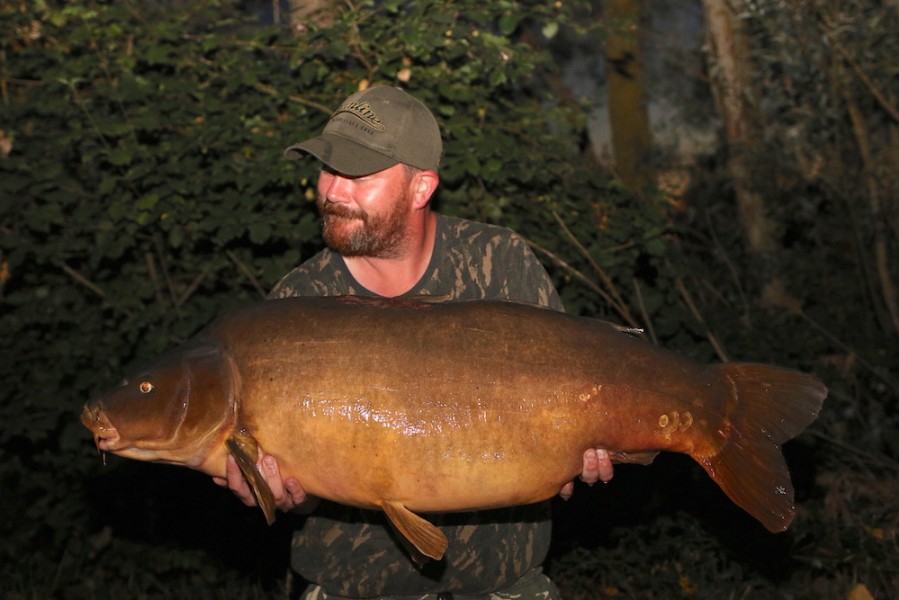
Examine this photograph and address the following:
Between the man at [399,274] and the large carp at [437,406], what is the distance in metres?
0.30

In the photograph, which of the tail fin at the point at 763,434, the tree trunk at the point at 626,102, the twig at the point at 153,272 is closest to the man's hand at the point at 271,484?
the tail fin at the point at 763,434

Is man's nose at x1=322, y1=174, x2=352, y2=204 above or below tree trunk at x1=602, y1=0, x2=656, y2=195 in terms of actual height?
above

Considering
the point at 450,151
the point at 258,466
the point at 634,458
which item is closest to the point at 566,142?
the point at 450,151

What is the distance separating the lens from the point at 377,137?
8.46 feet

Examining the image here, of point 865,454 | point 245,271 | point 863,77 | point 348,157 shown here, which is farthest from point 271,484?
point 863,77

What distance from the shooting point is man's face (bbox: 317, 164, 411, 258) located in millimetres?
2561

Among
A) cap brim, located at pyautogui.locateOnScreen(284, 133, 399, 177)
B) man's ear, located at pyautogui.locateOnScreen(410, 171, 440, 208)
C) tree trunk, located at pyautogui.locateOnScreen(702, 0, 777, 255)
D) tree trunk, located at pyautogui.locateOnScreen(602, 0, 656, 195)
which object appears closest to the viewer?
cap brim, located at pyautogui.locateOnScreen(284, 133, 399, 177)

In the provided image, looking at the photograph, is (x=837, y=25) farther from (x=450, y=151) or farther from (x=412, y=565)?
(x=412, y=565)

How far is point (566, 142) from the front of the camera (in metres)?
4.36

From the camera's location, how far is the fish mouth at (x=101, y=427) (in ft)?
7.66

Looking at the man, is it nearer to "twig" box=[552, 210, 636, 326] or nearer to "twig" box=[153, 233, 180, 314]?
"twig" box=[552, 210, 636, 326]

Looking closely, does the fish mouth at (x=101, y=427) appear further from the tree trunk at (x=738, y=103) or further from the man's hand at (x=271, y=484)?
the tree trunk at (x=738, y=103)

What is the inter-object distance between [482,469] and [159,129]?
2.63 metres

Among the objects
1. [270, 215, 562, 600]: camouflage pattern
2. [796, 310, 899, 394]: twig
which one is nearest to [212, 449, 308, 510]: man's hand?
[270, 215, 562, 600]: camouflage pattern
